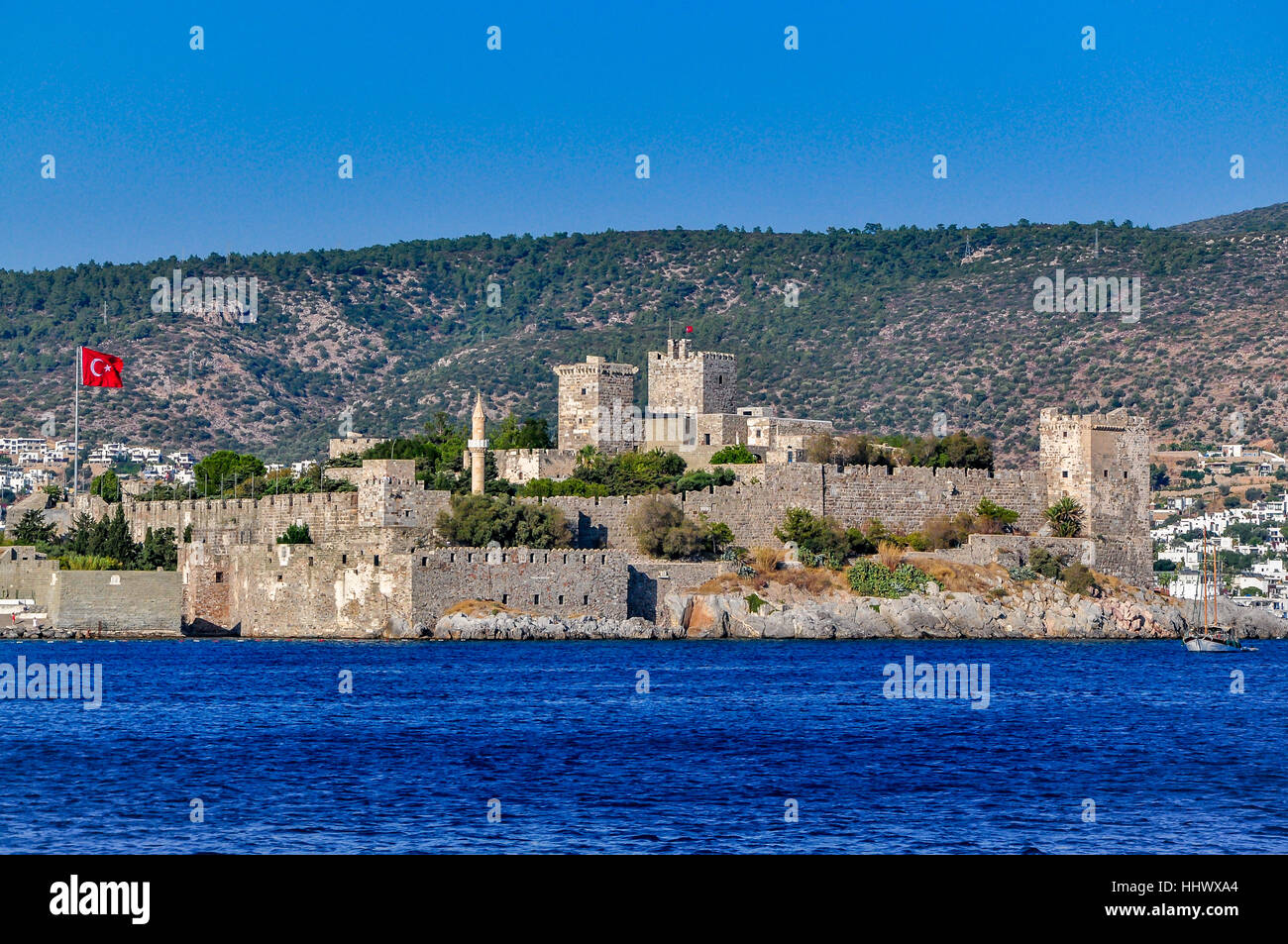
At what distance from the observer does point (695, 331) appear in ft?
327

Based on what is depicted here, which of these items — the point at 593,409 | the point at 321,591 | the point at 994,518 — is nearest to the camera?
the point at 321,591

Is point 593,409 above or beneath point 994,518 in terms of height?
above

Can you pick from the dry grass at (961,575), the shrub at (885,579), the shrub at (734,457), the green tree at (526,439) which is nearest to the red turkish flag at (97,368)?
the green tree at (526,439)

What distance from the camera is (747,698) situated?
29812 millimetres

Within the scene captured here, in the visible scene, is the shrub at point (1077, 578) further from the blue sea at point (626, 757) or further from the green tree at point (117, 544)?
the green tree at point (117, 544)

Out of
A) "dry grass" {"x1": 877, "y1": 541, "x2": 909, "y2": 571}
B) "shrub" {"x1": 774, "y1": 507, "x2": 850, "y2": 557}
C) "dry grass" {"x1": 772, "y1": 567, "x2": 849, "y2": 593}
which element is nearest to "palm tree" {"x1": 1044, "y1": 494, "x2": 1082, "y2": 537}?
"dry grass" {"x1": 877, "y1": 541, "x2": 909, "y2": 571}

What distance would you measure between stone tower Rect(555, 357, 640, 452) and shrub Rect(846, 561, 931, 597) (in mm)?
12166

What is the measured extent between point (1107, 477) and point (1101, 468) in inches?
14.9

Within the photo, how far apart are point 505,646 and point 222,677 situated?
783 cm

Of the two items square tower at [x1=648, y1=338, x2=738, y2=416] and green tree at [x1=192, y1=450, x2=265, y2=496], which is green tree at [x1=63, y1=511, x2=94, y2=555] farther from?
square tower at [x1=648, y1=338, x2=738, y2=416]

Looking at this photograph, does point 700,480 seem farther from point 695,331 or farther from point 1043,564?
point 695,331

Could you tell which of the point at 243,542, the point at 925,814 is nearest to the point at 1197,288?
the point at 243,542

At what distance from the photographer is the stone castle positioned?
40.6m

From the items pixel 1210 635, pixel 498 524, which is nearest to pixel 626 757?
pixel 498 524
